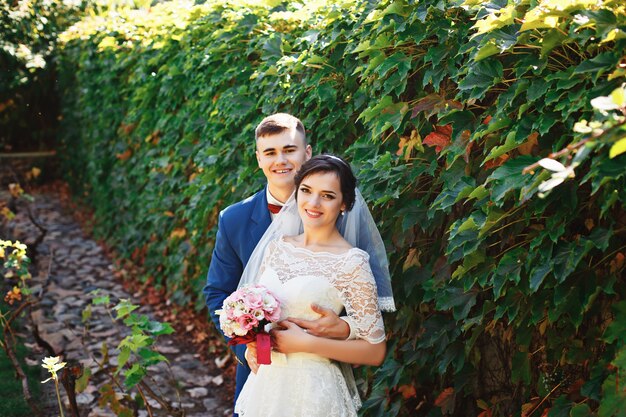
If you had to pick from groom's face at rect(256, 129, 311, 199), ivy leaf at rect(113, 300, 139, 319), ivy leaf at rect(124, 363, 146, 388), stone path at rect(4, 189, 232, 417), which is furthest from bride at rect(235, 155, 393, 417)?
stone path at rect(4, 189, 232, 417)

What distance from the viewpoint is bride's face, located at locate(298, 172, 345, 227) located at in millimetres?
2895

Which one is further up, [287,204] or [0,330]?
[287,204]

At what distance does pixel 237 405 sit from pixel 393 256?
94cm

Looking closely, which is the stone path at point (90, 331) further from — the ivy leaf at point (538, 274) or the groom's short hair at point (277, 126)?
the ivy leaf at point (538, 274)

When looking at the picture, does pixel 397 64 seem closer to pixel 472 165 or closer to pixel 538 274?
pixel 472 165

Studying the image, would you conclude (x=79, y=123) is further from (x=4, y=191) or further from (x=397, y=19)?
(x=397, y=19)

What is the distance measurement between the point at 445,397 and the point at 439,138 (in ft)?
3.45

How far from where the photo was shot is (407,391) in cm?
340

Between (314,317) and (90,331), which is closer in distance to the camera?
(314,317)

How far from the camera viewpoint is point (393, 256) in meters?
3.49

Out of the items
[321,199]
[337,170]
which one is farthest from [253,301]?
[337,170]

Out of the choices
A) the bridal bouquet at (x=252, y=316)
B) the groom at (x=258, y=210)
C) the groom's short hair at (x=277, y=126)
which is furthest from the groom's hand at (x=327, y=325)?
the groom's short hair at (x=277, y=126)

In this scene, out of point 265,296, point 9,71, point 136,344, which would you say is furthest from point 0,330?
point 9,71

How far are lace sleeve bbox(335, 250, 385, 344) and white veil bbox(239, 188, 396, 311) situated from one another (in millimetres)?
143
